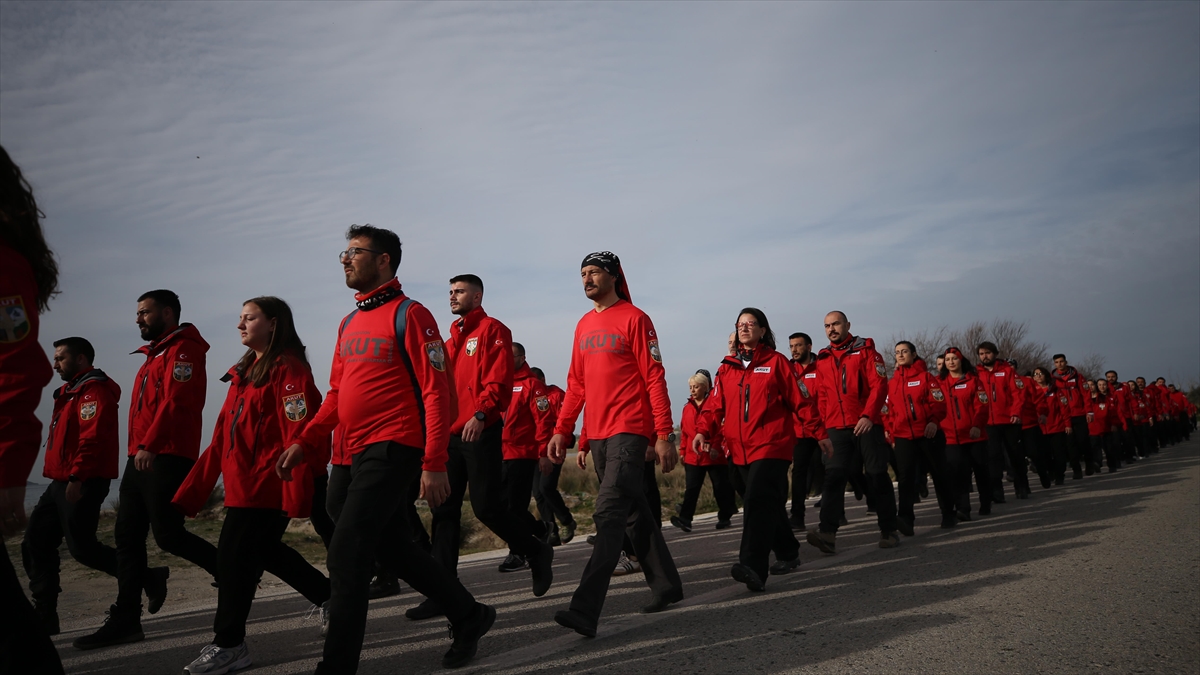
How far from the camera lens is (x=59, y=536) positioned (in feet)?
20.1

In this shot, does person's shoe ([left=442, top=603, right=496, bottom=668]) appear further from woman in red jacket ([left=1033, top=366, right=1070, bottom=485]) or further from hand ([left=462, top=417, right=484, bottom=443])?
woman in red jacket ([left=1033, top=366, right=1070, bottom=485])

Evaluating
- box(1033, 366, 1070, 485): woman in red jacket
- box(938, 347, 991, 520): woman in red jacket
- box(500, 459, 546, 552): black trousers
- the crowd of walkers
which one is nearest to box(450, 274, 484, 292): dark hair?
the crowd of walkers

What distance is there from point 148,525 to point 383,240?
8.77ft

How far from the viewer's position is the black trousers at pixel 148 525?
5.23 meters

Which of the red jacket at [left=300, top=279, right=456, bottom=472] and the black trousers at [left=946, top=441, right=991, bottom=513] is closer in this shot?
the red jacket at [left=300, top=279, right=456, bottom=472]

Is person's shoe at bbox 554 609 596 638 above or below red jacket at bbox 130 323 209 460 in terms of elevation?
below

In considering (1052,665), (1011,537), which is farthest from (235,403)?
(1011,537)

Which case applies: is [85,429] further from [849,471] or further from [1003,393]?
[1003,393]

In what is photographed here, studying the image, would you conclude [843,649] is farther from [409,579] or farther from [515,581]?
[515,581]

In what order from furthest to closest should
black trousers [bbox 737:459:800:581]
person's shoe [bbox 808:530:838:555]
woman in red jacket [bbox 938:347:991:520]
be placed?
woman in red jacket [bbox 938:347:991:520]
person's shoe [bbox 808:530:838:555]
black trousers [bbox 737:459:800:581]

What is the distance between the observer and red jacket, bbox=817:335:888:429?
8.95 m

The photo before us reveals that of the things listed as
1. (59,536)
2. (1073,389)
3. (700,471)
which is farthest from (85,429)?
(1073,389)

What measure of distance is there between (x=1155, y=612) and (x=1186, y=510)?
6.09 metres

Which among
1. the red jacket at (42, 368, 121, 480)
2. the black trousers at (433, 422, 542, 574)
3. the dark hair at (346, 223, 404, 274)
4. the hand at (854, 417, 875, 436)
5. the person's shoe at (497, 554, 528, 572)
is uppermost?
the dark hair at (346, 223, 404, 274)
